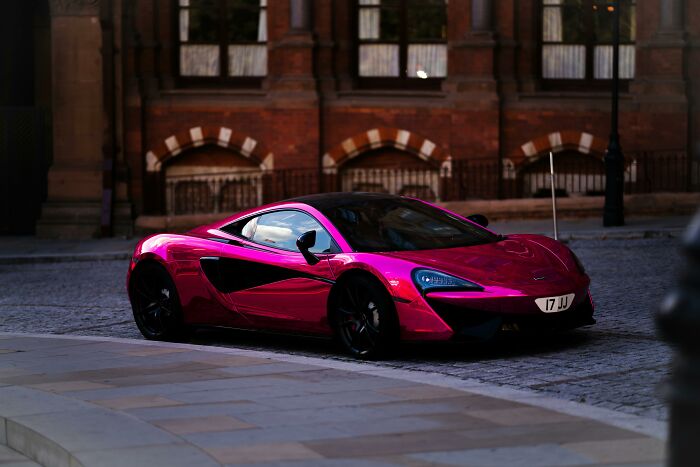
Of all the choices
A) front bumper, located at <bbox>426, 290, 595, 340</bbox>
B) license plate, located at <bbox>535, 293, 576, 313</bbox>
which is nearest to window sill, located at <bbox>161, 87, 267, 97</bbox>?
license plate, located at <bbox>535, 293, 576, 313</bbox>

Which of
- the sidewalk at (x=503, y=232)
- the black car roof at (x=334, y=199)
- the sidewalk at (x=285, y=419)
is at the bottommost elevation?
the sidewalk at (x=503, y=232)

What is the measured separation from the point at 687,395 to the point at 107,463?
12.5ft

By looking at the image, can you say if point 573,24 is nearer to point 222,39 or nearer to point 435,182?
point 435,182

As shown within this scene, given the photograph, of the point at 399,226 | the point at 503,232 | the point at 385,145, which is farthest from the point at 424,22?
the point at 399,226

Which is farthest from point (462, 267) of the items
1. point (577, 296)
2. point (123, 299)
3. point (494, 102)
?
point (494, 102)

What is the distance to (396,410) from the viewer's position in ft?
24.7

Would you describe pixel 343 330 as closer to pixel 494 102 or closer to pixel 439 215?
pixel 439 215

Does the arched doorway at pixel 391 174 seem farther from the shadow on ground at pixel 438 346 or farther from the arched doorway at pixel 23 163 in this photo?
the shadow on ground at pixel 438 346

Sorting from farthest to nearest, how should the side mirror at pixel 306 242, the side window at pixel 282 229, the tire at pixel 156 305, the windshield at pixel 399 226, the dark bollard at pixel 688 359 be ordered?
the tire at pixel 156 305 < the side window at pixel 282 229 < the windshield at pixel 399 226 < the side mirror at pixel 306 242 < the dark bollard at pixel 688 359

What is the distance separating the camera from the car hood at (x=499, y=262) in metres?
9.77

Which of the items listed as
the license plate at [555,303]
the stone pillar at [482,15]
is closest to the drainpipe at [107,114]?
the stone pillar at [482,15]

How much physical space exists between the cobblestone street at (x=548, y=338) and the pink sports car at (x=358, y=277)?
283 millimetres

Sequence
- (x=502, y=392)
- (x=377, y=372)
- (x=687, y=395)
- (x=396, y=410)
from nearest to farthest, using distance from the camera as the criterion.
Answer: (x=687, y=395) < (x=396, y=410) < (x=502, y=392) < (x=377, y=372)

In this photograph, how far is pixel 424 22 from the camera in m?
27.1
